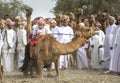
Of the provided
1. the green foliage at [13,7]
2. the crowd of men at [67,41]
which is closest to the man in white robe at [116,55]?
the crowd of men at [67,41]

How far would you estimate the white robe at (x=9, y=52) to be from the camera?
17938 millimetres

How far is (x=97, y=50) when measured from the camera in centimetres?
1925

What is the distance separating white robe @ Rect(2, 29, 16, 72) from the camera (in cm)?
1794

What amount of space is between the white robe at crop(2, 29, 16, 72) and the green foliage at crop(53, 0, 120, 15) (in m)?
21.9

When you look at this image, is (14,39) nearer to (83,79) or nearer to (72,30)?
(72,30)

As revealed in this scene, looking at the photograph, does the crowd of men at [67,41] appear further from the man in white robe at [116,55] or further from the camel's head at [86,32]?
the camel's head at [86,32]

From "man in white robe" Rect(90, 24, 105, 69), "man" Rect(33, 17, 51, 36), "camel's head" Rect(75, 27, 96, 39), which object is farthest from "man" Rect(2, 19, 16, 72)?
"camel's head" Rect(75, 27, 96, 39)

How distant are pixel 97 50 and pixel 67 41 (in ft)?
5.72

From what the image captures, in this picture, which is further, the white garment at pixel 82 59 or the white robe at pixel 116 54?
the white garment at pixel 82 59

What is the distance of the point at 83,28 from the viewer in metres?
14.7

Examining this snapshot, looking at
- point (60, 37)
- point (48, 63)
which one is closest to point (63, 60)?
point (60, 37)

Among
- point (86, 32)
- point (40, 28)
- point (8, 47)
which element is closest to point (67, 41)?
point (8, 47)

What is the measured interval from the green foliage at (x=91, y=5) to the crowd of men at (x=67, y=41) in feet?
67.3

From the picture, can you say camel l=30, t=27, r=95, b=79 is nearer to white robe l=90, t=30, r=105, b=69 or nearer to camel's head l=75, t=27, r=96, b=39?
camel's head l=75, t=27, r=96, b=39
